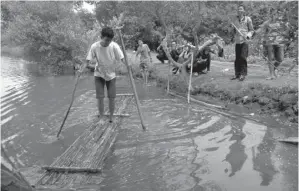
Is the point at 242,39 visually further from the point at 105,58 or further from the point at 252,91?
the point at 105,58

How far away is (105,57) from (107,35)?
48 centimetres

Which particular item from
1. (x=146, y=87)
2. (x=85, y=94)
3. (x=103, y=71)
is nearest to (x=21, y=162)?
(x=103, y=71)

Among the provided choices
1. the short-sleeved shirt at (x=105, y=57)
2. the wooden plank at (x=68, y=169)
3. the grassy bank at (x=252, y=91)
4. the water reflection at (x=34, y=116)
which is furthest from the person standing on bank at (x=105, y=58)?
the grassy bank at (x=252, y=91)

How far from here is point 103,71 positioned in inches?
217

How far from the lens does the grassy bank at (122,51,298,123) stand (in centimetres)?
731

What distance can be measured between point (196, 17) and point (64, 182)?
8.56m

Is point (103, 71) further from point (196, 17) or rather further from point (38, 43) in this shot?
point (38, 43)

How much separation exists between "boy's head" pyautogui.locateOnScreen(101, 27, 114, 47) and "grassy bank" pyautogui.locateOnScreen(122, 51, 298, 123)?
13.4 ft

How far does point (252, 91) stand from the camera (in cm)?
827

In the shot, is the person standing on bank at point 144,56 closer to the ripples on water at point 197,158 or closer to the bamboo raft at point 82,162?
the ripples on water at point 197,158

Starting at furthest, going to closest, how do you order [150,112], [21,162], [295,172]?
[150,112]
[21,162]
[295,172]

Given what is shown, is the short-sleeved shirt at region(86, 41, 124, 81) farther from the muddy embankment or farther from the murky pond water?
the muddy embankment

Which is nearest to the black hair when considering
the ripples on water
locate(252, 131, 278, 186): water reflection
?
the ripples on water

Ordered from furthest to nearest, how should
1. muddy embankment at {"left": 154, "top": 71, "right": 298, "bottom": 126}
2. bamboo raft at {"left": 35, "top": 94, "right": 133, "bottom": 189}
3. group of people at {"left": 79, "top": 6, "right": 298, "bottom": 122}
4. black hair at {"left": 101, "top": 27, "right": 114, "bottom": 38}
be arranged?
muddy embankment at {"left": 154, "top": 71, "right": 298, "bottom": 126} → black hair at {"left": 101, "top": 27, "right": 114, "bottom": 38} → bamboo raft at {"left": 35, "top": 94, "right": 133, "bottom": 189} → group of people at {"left": 79, "top": 6, "right": 298, "bottom": 122}
